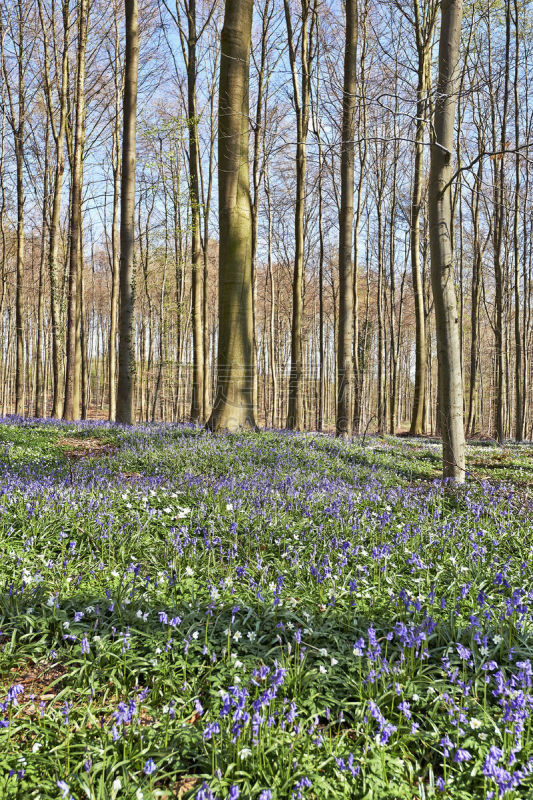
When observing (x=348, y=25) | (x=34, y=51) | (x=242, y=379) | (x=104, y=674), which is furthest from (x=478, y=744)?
(x=34, y=51)

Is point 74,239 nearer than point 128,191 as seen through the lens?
No

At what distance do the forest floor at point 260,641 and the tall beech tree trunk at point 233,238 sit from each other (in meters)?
3.75

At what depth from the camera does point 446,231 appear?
6227mm

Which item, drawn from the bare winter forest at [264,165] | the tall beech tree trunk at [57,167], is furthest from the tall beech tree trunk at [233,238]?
the tall beech tree trunk at [57,167]

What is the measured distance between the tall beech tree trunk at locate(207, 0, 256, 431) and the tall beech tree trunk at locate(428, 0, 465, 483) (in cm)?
414

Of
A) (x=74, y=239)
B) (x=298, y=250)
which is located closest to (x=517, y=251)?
(x=298, y=250)

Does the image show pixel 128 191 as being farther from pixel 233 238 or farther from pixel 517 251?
pixel 517 251

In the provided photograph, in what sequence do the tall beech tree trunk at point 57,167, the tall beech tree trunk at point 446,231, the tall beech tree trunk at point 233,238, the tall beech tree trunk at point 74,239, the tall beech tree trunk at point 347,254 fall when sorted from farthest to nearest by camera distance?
the tall beech tree trunk at point 57,167
the tall beech tree trunk at point 74,239
the tall beech tree trunk at point 347,254
the tall beech tree trunk at point 233,238
the tall beech tree trunk at point 446,231

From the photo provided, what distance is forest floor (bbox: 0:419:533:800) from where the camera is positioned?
5.96 feet

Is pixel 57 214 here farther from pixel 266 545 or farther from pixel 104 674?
pixel 104 674

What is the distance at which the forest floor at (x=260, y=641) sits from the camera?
1816mm

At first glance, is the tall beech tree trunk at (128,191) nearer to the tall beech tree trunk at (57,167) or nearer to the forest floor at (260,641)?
the tall beech tree trunk at (57,167)

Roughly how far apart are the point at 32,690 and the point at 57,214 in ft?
55.0

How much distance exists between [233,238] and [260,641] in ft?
26.8
